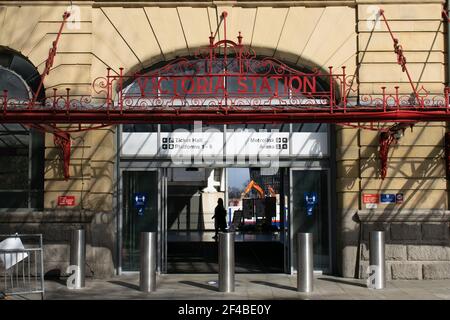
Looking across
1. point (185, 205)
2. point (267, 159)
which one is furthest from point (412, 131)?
point (185, 205)

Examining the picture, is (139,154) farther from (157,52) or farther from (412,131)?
(412,131)

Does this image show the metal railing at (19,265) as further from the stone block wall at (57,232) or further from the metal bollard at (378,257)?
the metal bollard at (378,257)

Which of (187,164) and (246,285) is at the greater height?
(187,164)

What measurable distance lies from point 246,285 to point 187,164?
116 inches

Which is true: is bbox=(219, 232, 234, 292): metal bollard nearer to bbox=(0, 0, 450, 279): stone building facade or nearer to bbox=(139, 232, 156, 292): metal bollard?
bbox=(139, 232, 156, 292): metal bollard

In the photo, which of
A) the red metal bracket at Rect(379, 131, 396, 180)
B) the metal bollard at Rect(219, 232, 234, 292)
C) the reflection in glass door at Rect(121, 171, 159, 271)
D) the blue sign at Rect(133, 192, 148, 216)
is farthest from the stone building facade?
the metal bollard at Rect(219, 232, 234, 292)

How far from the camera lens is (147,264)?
9992 millimetres

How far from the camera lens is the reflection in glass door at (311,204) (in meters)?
12.2

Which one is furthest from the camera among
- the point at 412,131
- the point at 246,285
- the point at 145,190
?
the point at 145,190

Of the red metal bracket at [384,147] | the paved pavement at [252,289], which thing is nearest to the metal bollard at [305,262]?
the paved pavement at [252,289]

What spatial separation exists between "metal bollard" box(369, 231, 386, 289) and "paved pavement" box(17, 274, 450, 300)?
19 centimetres

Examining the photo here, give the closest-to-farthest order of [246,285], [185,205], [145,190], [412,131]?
[246,285] < [412,131] < [145,190] < [185,205]

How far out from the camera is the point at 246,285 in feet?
35.1

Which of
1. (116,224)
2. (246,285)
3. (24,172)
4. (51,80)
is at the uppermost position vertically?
Answer: (51,80)
